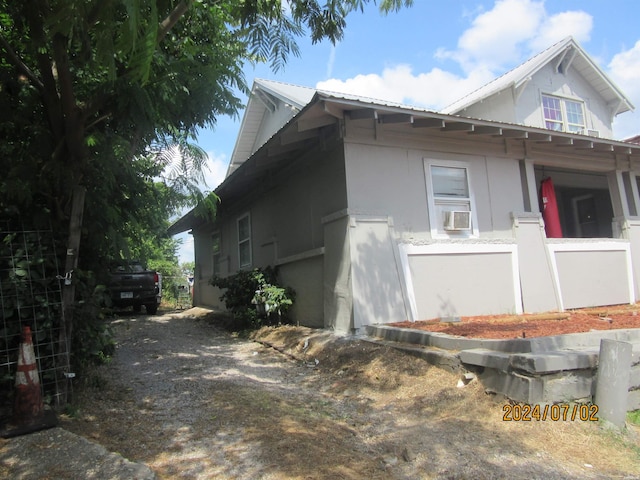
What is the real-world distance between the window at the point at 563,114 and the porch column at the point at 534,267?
4.98 meters

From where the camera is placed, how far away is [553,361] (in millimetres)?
3979

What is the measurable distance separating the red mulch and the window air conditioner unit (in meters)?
1.59

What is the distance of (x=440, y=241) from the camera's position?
306 inches

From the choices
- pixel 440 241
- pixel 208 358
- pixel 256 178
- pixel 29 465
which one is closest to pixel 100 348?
pixel 29 465

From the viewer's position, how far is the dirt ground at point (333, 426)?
3.27m

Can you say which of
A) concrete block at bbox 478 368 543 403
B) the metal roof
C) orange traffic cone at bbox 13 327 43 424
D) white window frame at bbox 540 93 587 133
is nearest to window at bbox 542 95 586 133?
white window frame at bbox 540 93 587 133

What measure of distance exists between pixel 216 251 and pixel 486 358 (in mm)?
11695

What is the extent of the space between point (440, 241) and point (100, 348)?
5.49m

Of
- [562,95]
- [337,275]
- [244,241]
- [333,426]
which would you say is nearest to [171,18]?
[333,426]

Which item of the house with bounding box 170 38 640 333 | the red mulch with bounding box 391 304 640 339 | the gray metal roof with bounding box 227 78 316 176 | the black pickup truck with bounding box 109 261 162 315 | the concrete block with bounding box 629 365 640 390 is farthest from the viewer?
the black pickup truck with bounding box 109 261 162 315

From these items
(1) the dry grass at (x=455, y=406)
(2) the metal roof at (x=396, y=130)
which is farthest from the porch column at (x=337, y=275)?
(2) the metal roof at (x=396, y=130)

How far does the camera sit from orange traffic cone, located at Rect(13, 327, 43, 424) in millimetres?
3553

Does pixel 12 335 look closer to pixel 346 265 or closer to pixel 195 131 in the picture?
pixel 195 131

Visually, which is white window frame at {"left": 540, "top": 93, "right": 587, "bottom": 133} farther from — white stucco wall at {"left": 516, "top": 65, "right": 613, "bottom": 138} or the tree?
the tree
